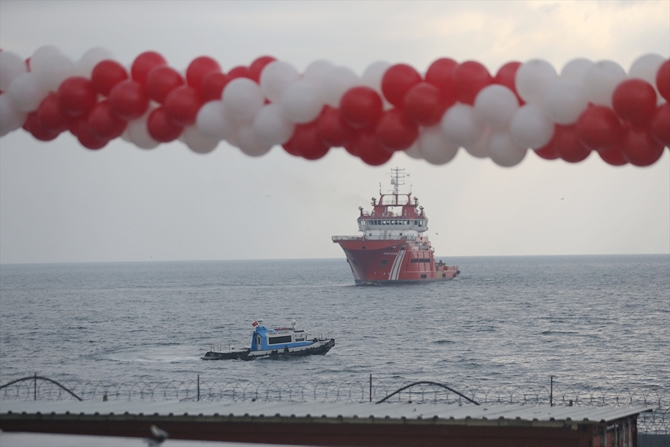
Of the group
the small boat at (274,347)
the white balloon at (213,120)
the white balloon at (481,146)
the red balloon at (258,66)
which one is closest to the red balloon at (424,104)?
the white balloon at (481,146)

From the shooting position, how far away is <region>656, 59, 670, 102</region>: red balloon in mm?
8039

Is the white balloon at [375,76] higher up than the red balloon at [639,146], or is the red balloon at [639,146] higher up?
the white balloon at [375,76]

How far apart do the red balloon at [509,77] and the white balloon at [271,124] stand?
2.06 metres

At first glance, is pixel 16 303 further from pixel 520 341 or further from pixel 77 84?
pixel 77 84

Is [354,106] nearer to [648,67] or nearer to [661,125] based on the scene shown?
[648,67]

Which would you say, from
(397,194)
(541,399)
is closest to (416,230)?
(397,194)

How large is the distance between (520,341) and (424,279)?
5043 centimetres

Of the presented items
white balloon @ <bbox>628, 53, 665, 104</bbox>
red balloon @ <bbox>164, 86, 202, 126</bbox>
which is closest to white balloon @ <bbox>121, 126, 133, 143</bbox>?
red balloon @ <bbox>164, 86, 202, 126</bbox>

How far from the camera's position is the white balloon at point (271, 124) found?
9.34 metres

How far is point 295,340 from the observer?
49031mm

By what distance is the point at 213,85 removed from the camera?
959 cm

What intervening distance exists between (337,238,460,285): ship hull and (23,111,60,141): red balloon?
8426cm

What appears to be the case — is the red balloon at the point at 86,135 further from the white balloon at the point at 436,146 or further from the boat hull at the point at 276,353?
the boat hull at the point at 276,353

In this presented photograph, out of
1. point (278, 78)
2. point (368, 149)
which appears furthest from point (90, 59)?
point (368, 149)
